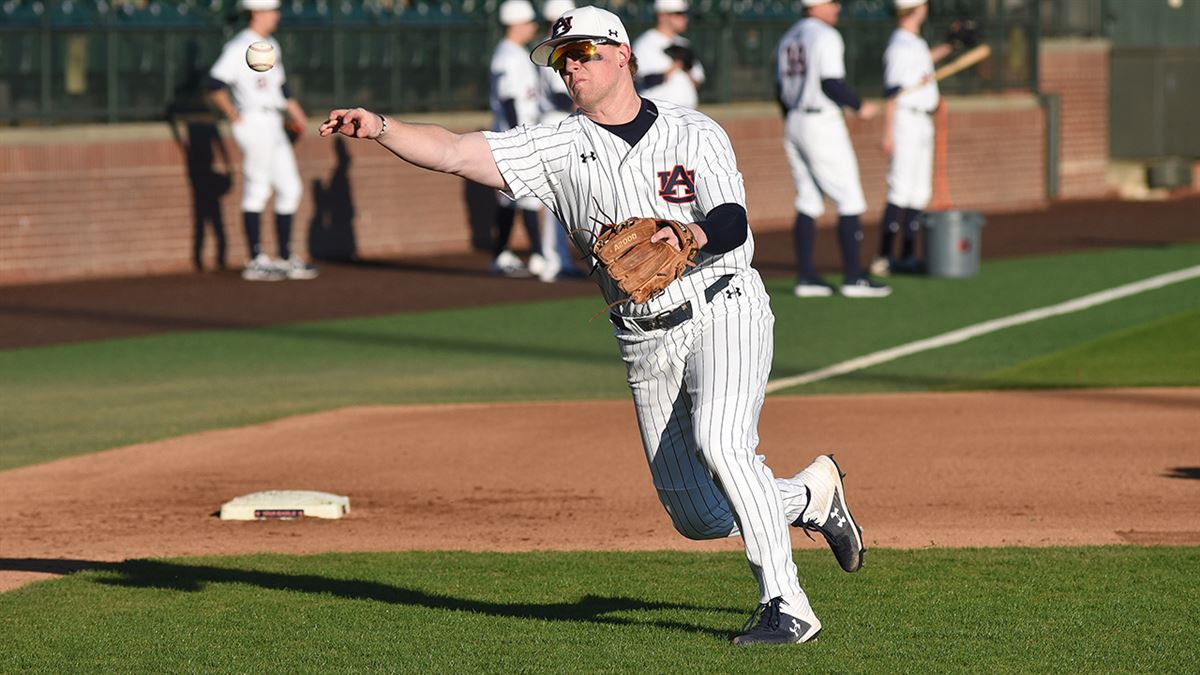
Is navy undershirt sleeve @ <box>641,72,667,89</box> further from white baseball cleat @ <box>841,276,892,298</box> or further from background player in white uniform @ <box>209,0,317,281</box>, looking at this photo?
background player in white uniform @ <box>209,0,317,281</box>

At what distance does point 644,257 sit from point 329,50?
13.8 meters

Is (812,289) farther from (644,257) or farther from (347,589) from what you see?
(644,257)

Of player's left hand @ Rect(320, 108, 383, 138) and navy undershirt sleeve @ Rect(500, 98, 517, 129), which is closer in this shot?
player's left hand @ Rect(320, 108, 383, 138)

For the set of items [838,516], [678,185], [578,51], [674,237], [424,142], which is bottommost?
[838,516]

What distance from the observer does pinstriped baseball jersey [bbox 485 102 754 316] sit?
559 cm

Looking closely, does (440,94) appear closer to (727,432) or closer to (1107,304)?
(1107,304)

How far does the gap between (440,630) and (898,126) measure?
37.6ft

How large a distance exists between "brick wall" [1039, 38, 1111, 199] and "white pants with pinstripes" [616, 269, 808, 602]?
21.1m

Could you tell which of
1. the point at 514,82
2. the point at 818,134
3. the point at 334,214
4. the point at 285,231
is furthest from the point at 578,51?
the point at 334,214

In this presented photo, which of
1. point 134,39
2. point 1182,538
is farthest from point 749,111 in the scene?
point 1182,538

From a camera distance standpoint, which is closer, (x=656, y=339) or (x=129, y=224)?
(x=656, y=339)

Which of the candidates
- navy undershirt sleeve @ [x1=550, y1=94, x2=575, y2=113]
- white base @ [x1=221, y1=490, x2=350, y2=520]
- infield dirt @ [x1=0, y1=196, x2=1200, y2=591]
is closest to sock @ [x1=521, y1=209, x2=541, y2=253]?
navy undershirt sleeve @ [x1=550, y1=94, x2=575, y2=113]

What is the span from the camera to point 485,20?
19.9 metres

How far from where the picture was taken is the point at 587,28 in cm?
556
